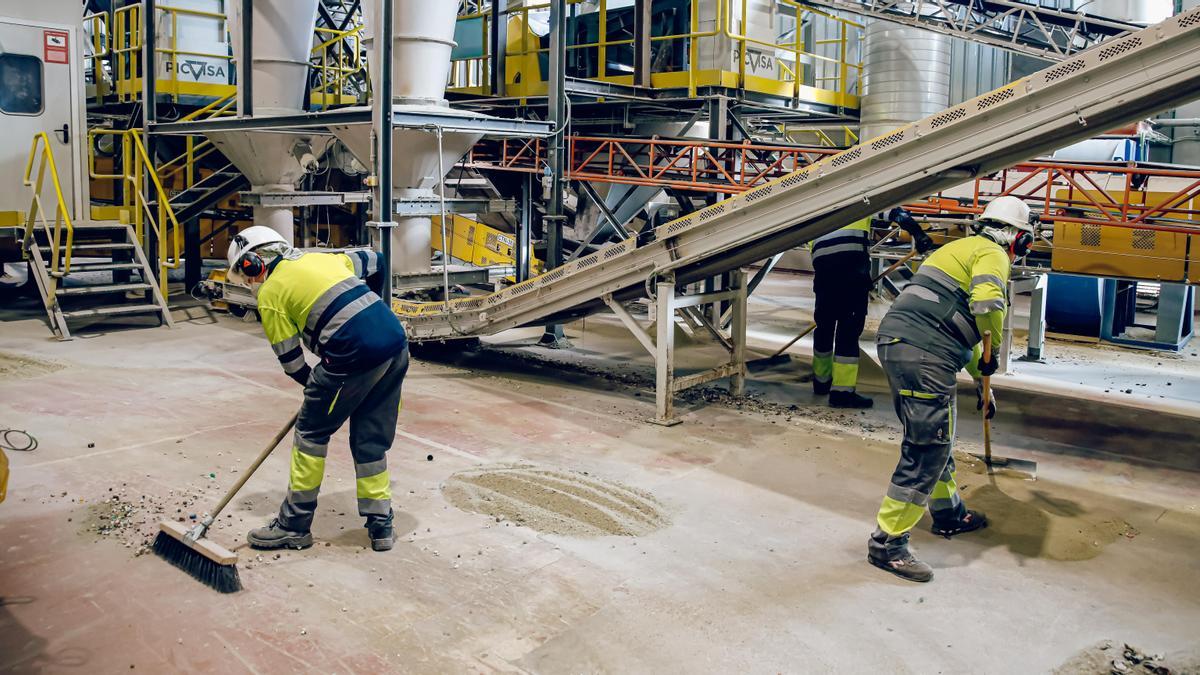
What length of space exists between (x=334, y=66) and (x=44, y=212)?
186 inches

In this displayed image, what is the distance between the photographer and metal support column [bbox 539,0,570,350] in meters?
10.7

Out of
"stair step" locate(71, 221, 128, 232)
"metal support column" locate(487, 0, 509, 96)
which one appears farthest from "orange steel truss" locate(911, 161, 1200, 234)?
"stair step" locate(71, 221, 128, 232)

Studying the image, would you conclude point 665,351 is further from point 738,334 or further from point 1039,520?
point 1039,520

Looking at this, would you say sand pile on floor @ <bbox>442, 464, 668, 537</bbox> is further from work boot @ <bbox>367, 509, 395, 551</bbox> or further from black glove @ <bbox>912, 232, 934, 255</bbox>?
black glove @ <bbox>912, 232, 934, 255</bbox>

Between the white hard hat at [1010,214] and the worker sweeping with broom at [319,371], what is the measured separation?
3.38 meters

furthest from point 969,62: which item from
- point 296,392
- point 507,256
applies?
point 296,392

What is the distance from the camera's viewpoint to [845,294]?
9.24 meters

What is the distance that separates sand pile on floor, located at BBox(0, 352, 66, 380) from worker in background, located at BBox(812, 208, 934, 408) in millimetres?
7253

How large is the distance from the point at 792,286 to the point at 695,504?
38.4 feet

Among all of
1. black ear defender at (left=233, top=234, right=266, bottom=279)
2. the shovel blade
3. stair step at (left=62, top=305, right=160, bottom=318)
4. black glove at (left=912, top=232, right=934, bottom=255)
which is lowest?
the shovel blade

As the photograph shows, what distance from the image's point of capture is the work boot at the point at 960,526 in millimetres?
5914

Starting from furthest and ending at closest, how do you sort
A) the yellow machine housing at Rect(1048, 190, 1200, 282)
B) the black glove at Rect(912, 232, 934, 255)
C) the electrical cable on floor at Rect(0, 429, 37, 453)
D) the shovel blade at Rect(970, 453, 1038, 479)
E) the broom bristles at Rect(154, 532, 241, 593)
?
1. the yellow machine housing at Rect(1048, 190, 1200, 282)
2. the black glove at Rect(912, 232, 934, 255)
3. the shovel blade at Rect(970, 453, 1038, 479)
4. the electrical cable on floor at Rect(0, 429, 37, 453)
5. the broom bristles at Rect(154, 532, 241, 593)

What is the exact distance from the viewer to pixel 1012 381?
1028 centimetres

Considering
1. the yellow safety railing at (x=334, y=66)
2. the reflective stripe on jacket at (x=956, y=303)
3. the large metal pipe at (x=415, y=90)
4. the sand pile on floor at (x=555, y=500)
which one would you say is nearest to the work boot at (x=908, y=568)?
the reflective stripe on jacket at (x=956, y=303)
